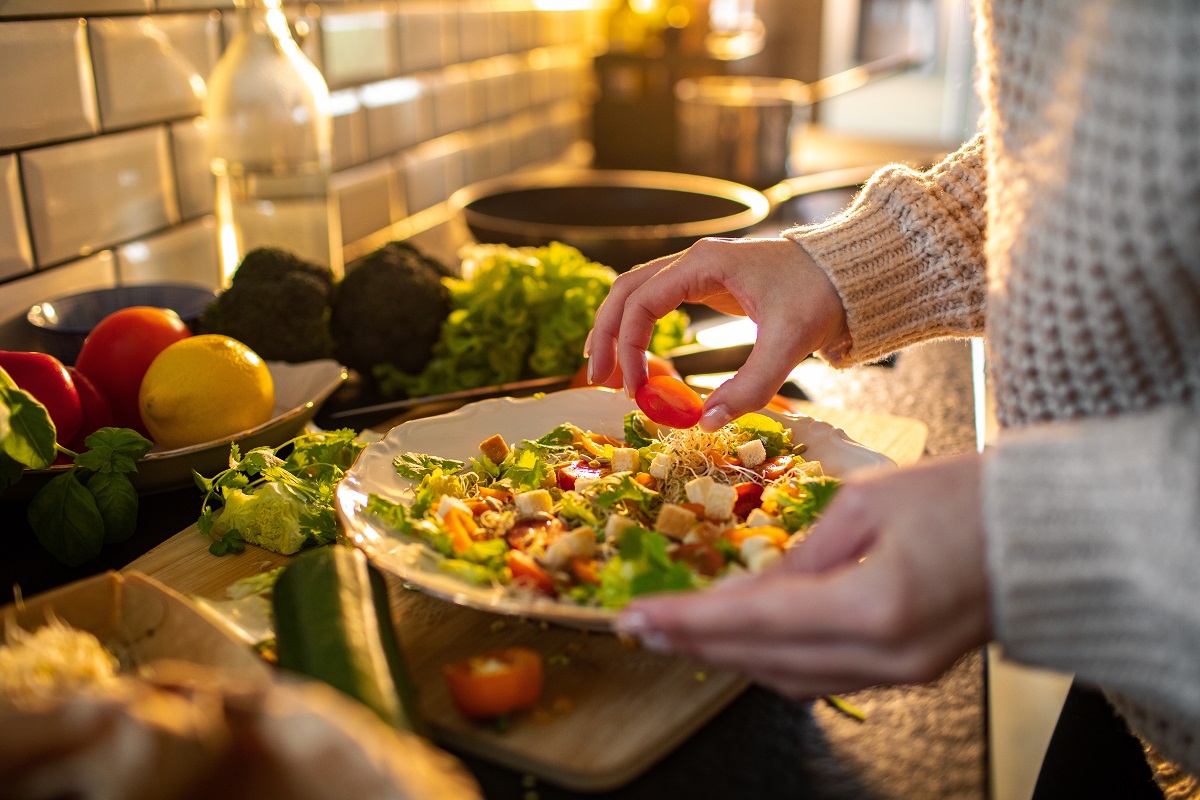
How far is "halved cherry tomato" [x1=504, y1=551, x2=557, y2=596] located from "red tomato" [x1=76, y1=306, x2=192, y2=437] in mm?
488

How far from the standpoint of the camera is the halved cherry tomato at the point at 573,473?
0.89 meters

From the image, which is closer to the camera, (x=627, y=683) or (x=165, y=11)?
(x=627, y=683)

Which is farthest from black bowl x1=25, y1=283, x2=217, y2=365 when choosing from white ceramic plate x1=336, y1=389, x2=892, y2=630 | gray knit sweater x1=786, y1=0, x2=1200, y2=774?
gray knit sweater x1=786, y1=0, x2=1200, y2=774

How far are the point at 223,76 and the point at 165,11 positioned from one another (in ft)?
0.41

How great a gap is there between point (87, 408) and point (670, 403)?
21.7 inches

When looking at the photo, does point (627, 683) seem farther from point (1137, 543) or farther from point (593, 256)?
point (593, 256)

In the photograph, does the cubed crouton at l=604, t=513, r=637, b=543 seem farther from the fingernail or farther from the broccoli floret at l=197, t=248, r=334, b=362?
the broccoli floret at l=197, t=248, r=334, b=362

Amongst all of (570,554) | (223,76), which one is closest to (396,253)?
(223,76)

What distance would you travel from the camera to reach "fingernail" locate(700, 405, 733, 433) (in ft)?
2.92

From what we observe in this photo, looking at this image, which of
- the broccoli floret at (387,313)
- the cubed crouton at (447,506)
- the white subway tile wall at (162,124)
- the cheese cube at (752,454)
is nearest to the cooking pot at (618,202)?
the white subway tile wall at (162,124)

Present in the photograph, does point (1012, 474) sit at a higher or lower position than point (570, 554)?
higher

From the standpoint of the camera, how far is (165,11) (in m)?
1.34

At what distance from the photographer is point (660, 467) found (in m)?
0.89

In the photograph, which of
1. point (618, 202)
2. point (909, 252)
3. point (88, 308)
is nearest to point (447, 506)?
point (909, 252)
